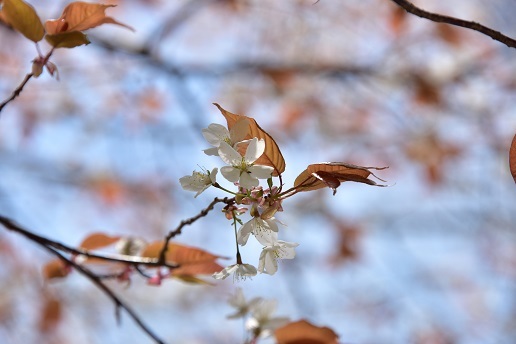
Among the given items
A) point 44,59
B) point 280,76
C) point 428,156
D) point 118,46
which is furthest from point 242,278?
point 428,156

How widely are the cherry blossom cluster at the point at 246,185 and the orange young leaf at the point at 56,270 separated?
518 millimetres

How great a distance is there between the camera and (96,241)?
1090mm

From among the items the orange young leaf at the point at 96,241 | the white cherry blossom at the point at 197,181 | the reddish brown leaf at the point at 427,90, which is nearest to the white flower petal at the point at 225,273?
the white cherry blossom at the point at 197,181

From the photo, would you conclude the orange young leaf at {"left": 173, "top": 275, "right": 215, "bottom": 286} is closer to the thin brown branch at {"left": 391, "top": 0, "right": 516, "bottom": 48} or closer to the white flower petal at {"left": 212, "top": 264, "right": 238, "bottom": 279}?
the white flower petal at {"left": 212, "top": 264, "right": 238, "bottom": 279}

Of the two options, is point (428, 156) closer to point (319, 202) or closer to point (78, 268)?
point (319, 202)

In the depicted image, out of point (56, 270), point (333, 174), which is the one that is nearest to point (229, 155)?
point (333, 174)

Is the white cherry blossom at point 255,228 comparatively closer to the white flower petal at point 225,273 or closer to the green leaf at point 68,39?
the white flower petal at point 225,273

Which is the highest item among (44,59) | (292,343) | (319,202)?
(319,202)

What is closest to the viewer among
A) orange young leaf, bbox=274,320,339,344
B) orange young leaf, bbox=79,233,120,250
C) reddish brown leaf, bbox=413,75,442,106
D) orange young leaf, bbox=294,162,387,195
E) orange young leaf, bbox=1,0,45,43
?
orange young leaf, bbox=294,162,387,195

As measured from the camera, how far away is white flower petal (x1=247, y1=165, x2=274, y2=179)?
699 mm

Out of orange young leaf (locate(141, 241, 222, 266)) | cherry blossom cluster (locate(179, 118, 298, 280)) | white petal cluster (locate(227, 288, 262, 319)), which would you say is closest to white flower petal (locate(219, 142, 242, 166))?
cherry blossom cluster (locate(179, 118, 298, 280))

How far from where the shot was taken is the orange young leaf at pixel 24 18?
32.9 inches

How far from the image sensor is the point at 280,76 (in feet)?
11.8

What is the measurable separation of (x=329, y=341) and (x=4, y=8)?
2.58ft
